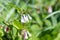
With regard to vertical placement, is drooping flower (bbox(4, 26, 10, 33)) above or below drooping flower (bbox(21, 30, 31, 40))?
above

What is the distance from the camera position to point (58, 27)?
7.70 feet

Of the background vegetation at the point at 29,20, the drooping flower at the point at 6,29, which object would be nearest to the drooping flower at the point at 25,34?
the background vegetation at the point at 29,20

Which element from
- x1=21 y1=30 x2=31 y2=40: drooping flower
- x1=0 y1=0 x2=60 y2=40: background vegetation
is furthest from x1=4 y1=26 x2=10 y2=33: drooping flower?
x1=21 y1=30 x2=31 y2=40: drooping flower

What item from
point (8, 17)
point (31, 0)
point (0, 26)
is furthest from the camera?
point (31, 0)

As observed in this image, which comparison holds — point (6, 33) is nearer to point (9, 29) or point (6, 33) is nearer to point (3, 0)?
point (9, 29)

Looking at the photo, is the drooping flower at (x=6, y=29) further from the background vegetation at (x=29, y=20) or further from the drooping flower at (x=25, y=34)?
the drooping flower at (x=25, y=34)

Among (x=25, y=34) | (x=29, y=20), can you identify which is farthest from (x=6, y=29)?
(x=29, y=20)

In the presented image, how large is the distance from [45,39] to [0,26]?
55 centimetres

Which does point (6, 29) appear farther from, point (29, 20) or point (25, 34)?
point (29, 20)

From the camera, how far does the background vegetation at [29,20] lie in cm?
190

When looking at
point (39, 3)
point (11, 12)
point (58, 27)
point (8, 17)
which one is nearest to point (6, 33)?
point (8, 17)

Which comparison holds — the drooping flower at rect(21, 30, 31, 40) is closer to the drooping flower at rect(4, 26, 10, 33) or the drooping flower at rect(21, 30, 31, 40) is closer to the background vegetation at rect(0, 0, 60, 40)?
the background vegetation at rect(0, 0, 60, 40)

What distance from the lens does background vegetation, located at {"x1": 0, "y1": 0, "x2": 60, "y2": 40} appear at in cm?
190

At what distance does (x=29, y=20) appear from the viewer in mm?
2150
